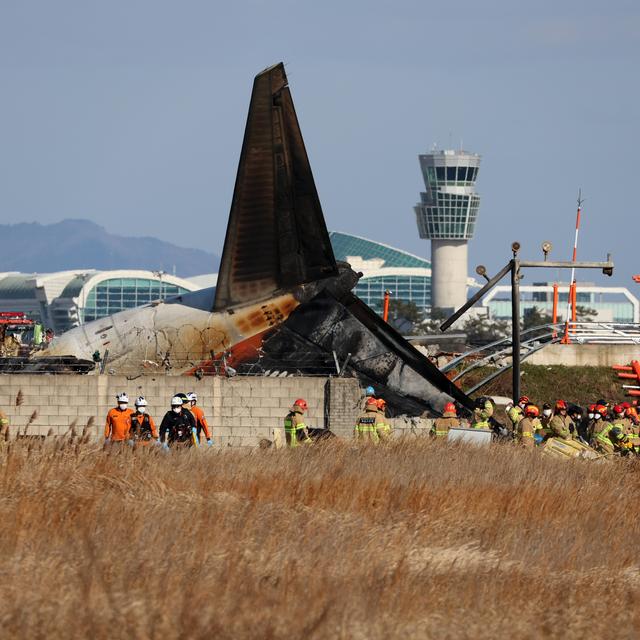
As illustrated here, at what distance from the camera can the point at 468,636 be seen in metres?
12.8

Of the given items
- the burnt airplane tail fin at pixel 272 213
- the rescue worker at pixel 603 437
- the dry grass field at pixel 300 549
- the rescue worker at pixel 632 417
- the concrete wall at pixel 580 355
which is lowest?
the dry grass field at pixel 300 549

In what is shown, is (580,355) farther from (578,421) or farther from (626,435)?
(626,435)

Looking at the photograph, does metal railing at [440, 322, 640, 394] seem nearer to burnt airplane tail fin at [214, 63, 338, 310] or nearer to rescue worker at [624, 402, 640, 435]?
rescue worker at [624, 402, 640, 435]

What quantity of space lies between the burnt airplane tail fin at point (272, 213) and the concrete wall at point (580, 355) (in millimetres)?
17181

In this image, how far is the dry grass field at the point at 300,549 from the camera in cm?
1227

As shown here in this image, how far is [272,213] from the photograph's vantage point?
3406cm

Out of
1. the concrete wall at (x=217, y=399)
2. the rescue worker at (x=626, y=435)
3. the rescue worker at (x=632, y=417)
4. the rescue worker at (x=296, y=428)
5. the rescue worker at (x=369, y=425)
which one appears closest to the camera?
the rescue worker at (x=296, y=428)

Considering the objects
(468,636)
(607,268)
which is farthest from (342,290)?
(468,636)

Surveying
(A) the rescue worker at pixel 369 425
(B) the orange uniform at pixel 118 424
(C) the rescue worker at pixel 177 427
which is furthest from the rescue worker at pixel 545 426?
(B) the orange uniform at pixel 118 424

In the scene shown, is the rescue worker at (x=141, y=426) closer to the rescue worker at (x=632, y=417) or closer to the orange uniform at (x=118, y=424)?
the orange uniform at (x=118, y=424)

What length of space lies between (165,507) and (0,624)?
Answer: 4.92 m

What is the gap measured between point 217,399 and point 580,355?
2089 centimetres

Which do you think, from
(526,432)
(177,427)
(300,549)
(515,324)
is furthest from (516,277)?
(300,549)

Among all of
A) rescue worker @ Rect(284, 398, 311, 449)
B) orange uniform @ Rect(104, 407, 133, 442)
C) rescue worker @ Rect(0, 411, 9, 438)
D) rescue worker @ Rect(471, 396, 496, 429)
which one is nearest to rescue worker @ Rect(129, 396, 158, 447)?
orange uniform @ Rect(104, 407, 133, 442)
